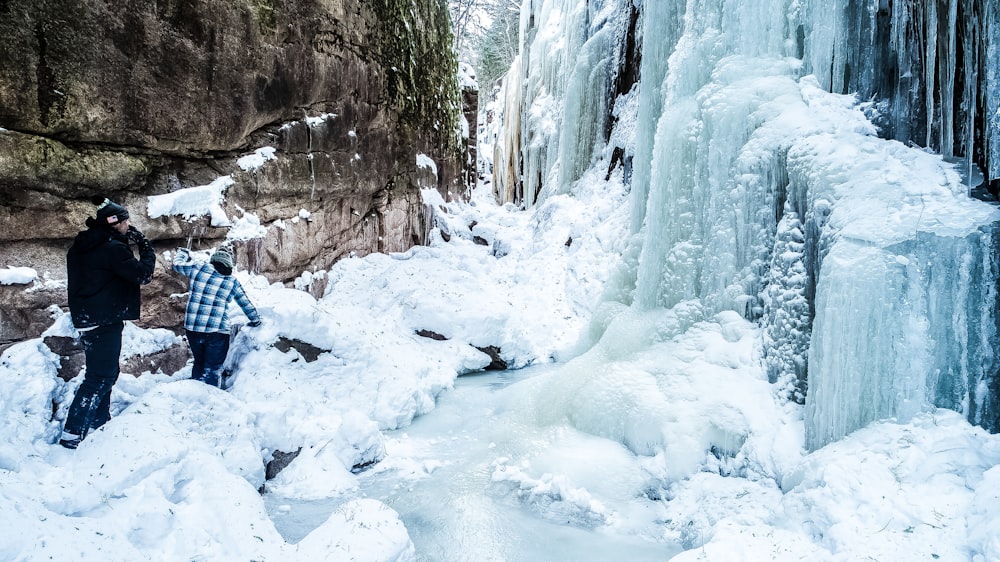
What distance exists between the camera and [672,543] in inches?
141

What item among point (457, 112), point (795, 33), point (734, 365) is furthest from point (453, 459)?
point (457, 112)

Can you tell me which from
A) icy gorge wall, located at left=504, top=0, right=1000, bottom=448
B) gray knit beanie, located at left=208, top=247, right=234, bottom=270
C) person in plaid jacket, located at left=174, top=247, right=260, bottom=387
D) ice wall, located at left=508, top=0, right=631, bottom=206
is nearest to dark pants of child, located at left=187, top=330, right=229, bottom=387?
person in plaid jacket, located at left=174, top=247, right=260, bottom=387

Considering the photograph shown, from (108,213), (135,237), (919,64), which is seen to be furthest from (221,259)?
(919,64)

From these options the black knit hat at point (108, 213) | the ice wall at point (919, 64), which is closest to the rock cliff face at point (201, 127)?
the black knit hat at point (108, 213)

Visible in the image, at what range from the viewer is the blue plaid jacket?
437 cm

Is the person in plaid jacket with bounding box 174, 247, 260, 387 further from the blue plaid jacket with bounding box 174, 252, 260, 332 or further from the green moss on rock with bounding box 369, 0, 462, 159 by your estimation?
the green moss on rock with bounding box 369, 0, 462, 159

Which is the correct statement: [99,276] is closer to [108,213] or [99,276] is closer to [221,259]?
[108,213]

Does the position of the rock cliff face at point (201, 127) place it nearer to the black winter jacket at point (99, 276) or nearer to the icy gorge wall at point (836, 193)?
the black winter jacket at point (99, 276)

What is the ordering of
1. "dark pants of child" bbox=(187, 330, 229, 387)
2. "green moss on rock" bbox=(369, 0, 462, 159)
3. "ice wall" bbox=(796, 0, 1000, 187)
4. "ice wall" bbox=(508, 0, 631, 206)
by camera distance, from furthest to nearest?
"ice wall" bbox=(508, 0, 631, 206) < "green moss on rock" bbox=(369, 0, 462, 159) < "dark pants of child" bbox=(187, 330, 229, 387) < "ice wall" bbox=(796, 0, 1000, 187)

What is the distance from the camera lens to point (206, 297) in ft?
14.4

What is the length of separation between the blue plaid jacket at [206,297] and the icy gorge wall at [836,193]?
4520 mm

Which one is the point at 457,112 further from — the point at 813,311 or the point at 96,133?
the point at 813,311

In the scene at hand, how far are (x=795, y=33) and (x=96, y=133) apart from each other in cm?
691

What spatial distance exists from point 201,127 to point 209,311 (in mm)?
2427
